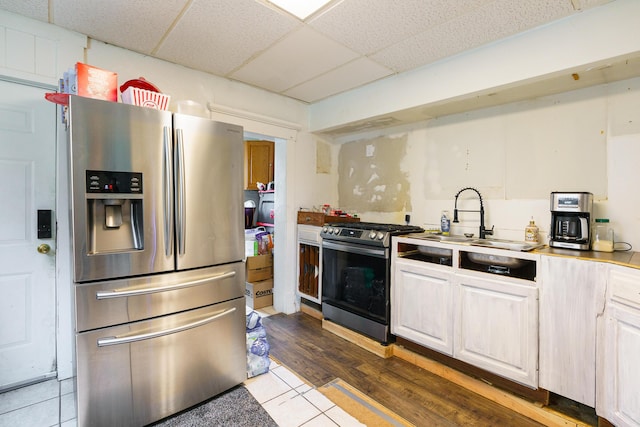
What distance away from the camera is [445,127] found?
2.96 metres

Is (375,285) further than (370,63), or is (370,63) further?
(375,285)

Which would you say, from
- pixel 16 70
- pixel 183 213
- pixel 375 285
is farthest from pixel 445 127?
pixel 16 70

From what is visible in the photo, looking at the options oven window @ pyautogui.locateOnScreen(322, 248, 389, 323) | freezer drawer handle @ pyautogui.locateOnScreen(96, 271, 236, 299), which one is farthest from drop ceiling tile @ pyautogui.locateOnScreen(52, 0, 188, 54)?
oven window @ pyautogui.locateOnScreen(322, 248, 389, 323)

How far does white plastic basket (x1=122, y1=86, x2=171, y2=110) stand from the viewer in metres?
1.81

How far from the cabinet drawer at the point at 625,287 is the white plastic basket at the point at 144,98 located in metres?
2.75

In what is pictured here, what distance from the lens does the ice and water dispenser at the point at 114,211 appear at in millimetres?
1597

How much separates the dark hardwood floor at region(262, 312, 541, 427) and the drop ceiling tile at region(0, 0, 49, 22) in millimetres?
2925

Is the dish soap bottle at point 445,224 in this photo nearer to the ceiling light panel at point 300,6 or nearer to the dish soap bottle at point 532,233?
the dish soap bottle at point 532,233

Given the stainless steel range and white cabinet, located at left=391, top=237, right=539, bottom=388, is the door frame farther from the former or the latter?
white cabinet, located at left=391, top=237, right=539, bottom=388

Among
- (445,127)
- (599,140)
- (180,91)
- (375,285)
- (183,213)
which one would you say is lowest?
(375,285)

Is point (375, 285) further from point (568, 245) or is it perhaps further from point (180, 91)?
point (180, 91)

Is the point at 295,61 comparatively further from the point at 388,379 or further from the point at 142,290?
the point at 388,379

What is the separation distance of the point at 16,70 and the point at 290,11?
1.85m

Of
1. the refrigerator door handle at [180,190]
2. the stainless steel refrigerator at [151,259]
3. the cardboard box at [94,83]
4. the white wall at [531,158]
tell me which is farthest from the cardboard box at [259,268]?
the cardboard box at [94,83]
